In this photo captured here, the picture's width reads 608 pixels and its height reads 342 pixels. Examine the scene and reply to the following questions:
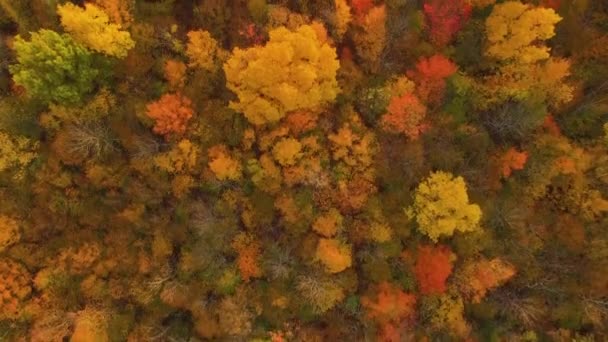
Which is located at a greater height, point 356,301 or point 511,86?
point 511,86

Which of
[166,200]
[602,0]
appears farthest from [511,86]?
[166,200]

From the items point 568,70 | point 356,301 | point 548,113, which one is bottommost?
point 356,301

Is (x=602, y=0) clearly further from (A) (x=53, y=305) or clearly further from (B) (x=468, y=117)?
(A) (x=53, y=305)

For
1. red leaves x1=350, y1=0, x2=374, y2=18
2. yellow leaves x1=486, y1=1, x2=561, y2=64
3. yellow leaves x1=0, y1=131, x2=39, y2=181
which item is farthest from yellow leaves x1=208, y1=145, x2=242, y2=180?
yellow leaves x1=486, y1=1, x2=561, y2=64

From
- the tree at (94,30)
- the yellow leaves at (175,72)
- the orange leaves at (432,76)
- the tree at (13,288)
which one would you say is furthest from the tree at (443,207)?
the tree at (13,288)

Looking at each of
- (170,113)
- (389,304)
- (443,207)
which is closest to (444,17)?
(443,207)

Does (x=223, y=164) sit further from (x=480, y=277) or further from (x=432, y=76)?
(x=480, y=277)
